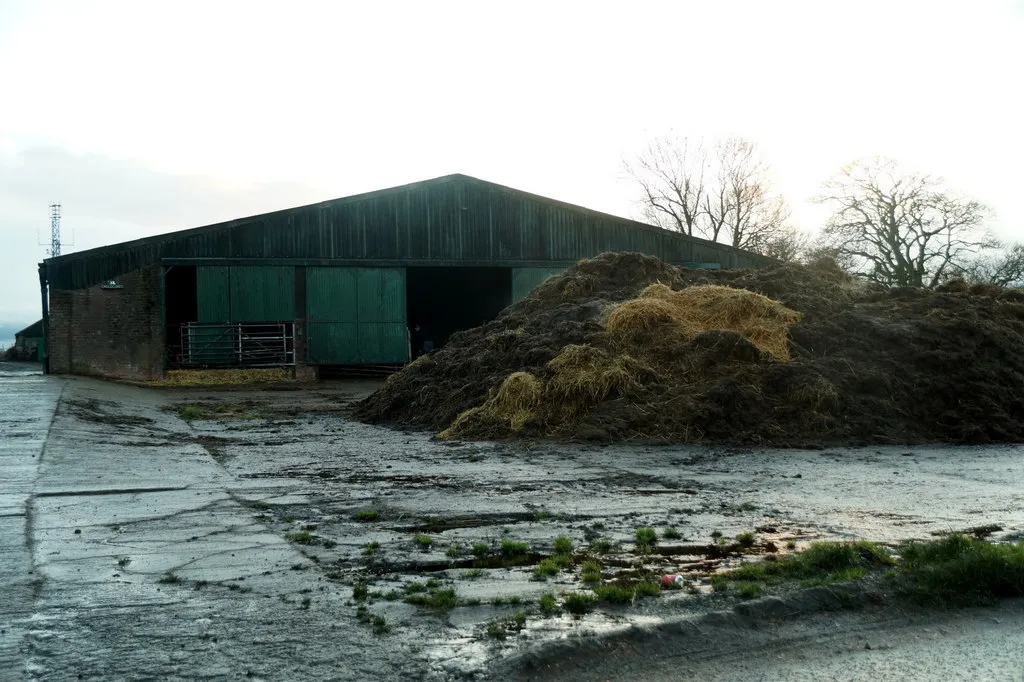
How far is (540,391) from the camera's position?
14.9 meters

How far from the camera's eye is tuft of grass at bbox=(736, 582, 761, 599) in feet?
17.8

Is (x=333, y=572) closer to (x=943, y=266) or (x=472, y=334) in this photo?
(x=472, y=334)

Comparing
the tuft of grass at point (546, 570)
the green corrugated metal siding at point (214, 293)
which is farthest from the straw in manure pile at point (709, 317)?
the green corrugated metal siding at point (214, 293)

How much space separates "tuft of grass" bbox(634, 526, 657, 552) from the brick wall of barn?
1089 inches

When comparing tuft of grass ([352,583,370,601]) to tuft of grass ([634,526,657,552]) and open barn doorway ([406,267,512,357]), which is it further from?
open barn doorway ([406,267,512,357])

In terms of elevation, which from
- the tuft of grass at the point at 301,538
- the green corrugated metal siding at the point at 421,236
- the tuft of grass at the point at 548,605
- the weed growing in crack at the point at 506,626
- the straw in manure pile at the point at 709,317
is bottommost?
the weed growing in crack at the point at 506,626

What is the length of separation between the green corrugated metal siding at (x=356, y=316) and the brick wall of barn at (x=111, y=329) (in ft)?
16.9

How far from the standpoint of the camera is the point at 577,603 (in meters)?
5.22

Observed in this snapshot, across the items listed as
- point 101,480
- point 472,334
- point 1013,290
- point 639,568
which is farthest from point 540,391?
point 1013,290

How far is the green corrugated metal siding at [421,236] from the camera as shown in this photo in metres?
32.5

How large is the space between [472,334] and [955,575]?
14668 mm

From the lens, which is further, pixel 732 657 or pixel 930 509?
pixel 930 509

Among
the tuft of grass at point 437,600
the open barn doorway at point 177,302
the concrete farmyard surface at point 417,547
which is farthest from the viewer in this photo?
the open barn doorway at point 177,302

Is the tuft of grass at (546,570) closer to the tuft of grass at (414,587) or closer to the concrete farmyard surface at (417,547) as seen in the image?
the concrete farmyard surface at (417,547)
